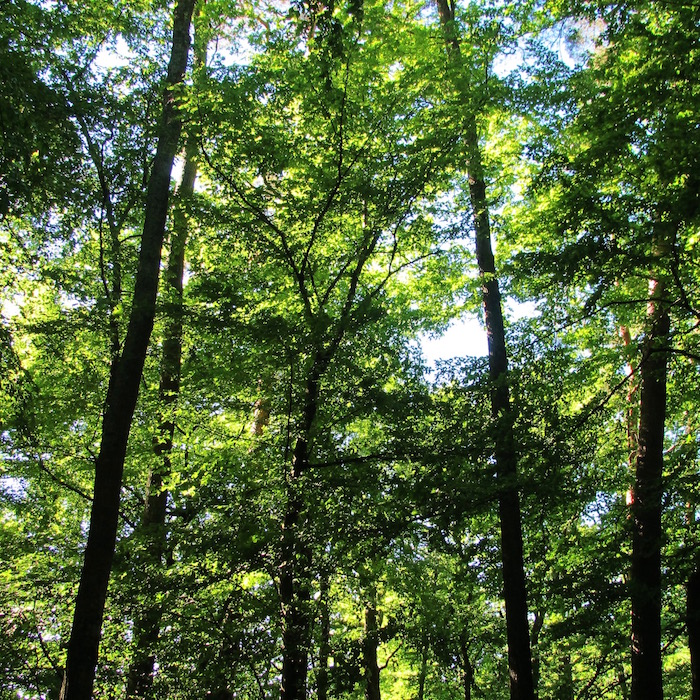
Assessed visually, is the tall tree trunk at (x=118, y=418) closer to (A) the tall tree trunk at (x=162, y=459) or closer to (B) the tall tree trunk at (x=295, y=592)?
(A) the tall tree trunk at (x=162, y=459)

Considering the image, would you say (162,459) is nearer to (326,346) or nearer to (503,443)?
(326,346)

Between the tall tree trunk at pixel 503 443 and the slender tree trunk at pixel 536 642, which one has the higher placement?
the tall tree trunk at pixel 503 443

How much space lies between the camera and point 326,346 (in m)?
6.34

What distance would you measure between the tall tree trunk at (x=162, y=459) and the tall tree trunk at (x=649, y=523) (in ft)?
18.2

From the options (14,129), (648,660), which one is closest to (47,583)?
(14,129)

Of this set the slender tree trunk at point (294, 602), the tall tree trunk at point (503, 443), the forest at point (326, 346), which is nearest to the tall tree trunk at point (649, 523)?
the forest at point (326, 346)

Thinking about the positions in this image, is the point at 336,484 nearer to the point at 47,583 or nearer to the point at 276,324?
the point at 276,324

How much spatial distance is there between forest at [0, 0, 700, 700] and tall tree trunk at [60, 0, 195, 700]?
31mm

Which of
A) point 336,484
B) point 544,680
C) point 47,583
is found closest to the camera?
point 336,484

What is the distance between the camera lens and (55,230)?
260 inches

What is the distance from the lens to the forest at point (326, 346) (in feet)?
18.0

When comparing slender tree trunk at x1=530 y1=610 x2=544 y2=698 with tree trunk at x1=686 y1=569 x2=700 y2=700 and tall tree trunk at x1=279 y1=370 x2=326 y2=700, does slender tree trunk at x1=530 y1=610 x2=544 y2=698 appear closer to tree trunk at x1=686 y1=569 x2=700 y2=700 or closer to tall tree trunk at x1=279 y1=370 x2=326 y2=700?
tree trunk at x1=686 y1=569 x2=700 y2=700

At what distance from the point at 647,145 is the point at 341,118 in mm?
3397

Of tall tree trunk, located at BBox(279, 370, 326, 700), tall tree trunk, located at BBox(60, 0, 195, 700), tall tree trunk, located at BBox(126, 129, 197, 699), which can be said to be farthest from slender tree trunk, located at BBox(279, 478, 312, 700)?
tall tree trunk, located at BBox(60, 0, 195, 700)
